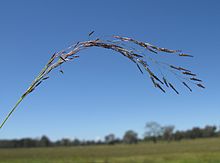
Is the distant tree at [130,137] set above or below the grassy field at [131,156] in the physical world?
above

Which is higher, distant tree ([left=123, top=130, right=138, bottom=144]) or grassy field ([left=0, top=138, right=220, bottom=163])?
distant tree ([left=123, top=130, right=138, bottom=144])

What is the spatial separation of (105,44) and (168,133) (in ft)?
593

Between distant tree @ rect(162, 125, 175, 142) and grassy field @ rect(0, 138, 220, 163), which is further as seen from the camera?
distant tree @ rect(162, 125, 175, 142)

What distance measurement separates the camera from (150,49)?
0.99 meters

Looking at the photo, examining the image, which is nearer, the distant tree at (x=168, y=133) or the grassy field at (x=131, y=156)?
the grassy field at (x=131, y=156)

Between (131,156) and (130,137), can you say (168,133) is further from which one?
(131,156)

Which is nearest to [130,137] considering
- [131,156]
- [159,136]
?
[159,136]

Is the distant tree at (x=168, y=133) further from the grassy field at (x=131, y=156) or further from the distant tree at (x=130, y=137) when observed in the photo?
the grassy field at (x=131, y=156)

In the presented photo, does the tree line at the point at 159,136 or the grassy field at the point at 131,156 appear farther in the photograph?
the tree line at the point at 159,136

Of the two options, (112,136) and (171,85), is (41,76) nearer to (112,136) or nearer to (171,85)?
(171,85)

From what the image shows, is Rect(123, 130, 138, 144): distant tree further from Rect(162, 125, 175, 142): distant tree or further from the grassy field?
the grassy field

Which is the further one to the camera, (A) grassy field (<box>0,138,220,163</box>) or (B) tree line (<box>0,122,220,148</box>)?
(B) tree line (<box>0,122,220,148</box>)

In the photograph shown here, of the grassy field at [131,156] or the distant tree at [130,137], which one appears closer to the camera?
the grassy field at [131,156]

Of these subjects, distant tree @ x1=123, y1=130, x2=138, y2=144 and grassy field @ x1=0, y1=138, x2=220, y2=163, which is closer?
grassy field @ x1=0, y1=138, x2=220, y2=163
